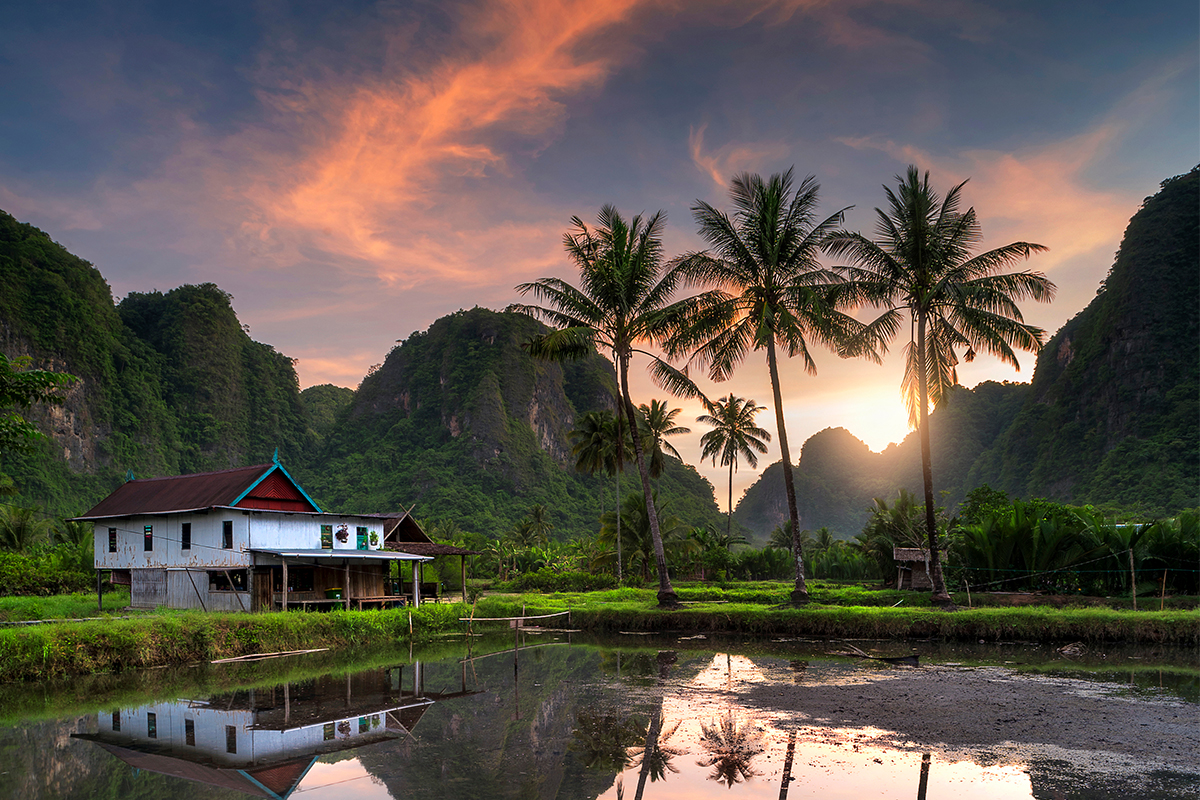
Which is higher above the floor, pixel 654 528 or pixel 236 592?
pixel 654 528

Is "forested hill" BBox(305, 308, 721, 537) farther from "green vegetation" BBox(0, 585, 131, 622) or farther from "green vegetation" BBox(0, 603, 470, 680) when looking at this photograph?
"green vegetation" BBox(0, 603, 470, 680)

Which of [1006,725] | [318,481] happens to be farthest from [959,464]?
[1006,725]

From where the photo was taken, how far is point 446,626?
27.7 metres

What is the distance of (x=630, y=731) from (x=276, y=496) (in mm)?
21046

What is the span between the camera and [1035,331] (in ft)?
77.7

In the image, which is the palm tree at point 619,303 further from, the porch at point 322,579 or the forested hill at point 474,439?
the forested hill at point 474,439

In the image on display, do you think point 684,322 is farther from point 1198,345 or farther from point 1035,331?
point 1198,345

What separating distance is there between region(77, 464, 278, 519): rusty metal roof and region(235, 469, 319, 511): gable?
0.34 meters

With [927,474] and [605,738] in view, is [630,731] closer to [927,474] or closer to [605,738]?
[605,738]

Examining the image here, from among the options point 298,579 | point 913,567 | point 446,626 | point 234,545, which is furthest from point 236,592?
point 913,567

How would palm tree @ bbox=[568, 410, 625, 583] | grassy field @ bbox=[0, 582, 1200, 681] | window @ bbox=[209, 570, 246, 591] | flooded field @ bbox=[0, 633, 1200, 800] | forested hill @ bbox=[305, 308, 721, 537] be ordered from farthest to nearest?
forested hill @ bbox=[305, 308, 721, 537]
palm tree @ bbox=[568, 410, 625, 583]
window @ bbox=[209, 570, 246, 591]
grassy field @ bbox=[0, 582, 1200, 681]
flooded field @ bbox=[0, 633, 1200, 800]

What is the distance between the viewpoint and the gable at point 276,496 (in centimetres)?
2719

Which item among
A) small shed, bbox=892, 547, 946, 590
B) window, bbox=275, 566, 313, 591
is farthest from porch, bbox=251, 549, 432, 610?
small shed, bbox=892, 547, 946, 590

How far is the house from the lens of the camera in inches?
1040
